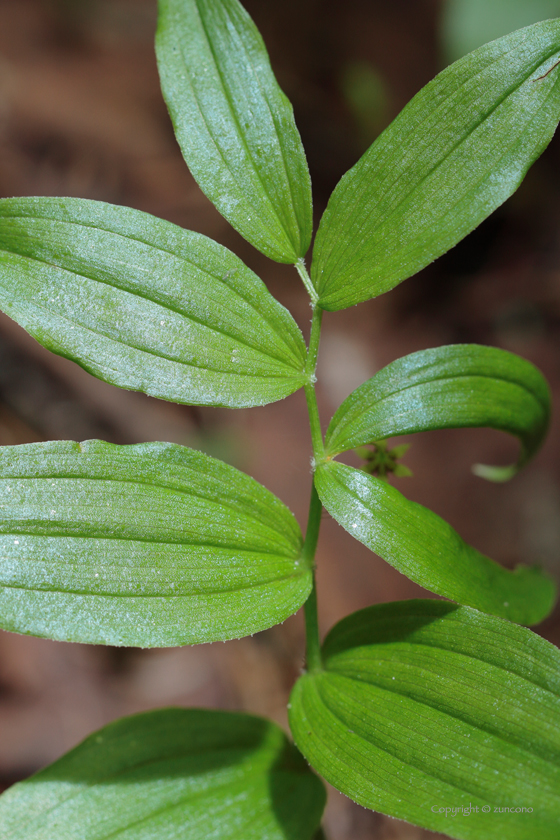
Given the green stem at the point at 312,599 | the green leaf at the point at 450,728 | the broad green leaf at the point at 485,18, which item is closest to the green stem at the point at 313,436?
the green stem at the point at 312,599

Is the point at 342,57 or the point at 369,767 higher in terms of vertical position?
the point at 342,57

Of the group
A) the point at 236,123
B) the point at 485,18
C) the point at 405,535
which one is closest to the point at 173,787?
the point at 405,535

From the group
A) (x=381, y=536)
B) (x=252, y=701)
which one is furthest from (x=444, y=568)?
(x=252, y=701)

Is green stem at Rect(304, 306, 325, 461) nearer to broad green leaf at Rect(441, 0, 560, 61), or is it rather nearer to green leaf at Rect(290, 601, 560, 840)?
green leaf at Rect(290, 601, 560, 840)

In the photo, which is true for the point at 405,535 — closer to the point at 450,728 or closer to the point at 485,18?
the point at 450,728

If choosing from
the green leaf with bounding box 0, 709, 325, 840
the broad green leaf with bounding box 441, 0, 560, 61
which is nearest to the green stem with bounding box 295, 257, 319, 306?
the green leaf with bounding box 0, 709, 325, 840

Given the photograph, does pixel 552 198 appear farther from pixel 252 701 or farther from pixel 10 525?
pixel 10 525
